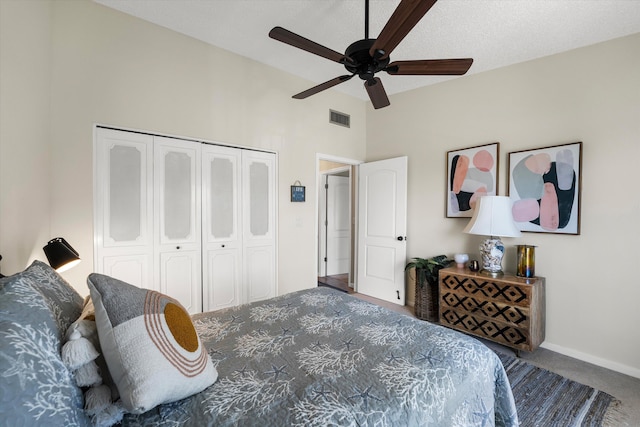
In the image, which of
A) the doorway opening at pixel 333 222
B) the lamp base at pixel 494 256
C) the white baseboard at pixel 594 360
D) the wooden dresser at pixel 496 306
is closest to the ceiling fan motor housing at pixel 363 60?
the lamp base at pixel 494 256

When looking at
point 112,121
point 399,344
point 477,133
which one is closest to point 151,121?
point 112,121

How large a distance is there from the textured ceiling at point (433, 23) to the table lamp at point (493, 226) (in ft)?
4.74

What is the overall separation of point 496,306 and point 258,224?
256cm

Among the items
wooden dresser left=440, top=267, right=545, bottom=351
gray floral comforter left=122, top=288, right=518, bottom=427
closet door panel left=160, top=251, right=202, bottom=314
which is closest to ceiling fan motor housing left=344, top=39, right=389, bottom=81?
gray floral comforter left=122, top=288, right=518, bottom=427

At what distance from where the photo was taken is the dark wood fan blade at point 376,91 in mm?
2033

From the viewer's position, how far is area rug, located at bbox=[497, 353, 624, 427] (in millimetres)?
1775

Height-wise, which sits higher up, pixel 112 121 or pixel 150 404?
pixel 112 121

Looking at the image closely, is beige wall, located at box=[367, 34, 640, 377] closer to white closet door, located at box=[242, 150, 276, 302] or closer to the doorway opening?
white closet door, located at box=[242, 150, 276, 302]

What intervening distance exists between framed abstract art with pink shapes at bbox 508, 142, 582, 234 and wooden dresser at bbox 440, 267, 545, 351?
552mm

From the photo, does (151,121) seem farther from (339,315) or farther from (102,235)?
A: (339,315)

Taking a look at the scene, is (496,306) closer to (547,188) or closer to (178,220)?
(547,188)

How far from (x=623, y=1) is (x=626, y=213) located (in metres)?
1.61

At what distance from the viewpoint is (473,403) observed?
3.99 feet

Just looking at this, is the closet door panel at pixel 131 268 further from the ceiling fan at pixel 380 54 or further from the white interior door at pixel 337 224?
the white interior door at pixel 337 224
